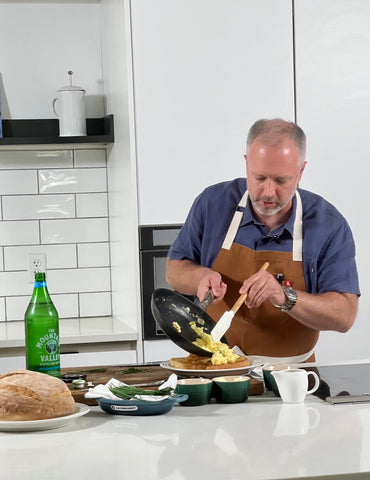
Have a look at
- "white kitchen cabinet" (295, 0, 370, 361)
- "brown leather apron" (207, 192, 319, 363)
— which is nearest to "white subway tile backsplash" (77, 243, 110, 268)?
"white kitchen cabinet" (295, 0, 370, 361)

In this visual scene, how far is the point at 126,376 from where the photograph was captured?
1.96 m

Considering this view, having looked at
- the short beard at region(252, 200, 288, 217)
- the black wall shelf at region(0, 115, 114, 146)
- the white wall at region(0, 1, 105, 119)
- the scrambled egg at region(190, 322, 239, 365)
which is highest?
the white wall at region(0, 1, 105, 119)

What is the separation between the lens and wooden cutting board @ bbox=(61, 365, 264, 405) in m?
1.77

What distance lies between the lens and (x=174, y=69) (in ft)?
10.3

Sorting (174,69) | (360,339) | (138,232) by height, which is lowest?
(360,339)

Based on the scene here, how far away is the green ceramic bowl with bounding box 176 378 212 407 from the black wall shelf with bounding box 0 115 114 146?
73.7 inches

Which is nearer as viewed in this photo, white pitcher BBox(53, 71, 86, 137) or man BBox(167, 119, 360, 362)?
man BBox(167, 119, 360, 362)

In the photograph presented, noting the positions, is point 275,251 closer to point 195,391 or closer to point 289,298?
point 289,298

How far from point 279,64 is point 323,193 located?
1.83 ft

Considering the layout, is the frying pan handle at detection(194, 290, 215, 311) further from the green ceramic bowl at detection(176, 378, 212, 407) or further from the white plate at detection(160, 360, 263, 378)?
the green ceramic bowl at detection(176, 378, 212, 407)

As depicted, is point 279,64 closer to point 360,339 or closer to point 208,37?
point 208,37

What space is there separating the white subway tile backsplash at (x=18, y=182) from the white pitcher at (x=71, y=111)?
0.99ft

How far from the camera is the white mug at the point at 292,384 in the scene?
5.46 ft

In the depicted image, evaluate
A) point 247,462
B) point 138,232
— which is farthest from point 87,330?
point 247,462
